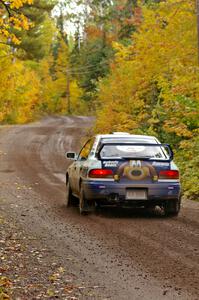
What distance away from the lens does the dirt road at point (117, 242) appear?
6.73 meters

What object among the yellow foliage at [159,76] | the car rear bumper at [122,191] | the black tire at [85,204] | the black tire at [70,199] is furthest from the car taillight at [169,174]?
the yellow foliage at [159,76]

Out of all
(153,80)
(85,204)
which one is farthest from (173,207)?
(153,80)

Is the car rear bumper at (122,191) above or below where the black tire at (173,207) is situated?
above

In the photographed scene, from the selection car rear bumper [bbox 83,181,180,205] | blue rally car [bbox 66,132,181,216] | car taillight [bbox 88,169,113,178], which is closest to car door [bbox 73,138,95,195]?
blue rally car [bbox 66,132,181,216]

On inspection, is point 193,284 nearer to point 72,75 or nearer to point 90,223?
point 90,223

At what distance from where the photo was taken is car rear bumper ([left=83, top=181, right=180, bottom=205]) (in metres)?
11.8

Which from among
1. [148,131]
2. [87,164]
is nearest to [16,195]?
[87,164]

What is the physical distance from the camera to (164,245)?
888 centimetres

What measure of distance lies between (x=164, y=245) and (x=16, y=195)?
8260mm

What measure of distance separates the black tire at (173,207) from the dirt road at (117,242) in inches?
8.6

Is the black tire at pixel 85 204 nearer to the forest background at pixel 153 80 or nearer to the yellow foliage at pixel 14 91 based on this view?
the forest background at pixel 153 80

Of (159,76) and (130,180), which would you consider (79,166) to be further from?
(159,76)

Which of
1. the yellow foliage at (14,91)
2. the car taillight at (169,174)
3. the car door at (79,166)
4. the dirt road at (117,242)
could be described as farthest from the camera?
the yellow foliage at (14,91)

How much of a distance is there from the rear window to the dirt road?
125 centimetres
